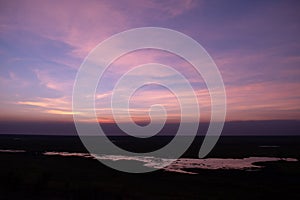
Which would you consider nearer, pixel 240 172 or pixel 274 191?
pixel 274 191

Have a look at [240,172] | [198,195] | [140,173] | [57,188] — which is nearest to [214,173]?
[240,172]

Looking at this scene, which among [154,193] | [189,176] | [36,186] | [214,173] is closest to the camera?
[36,186]

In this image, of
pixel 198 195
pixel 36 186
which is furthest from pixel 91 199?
pixel 198 195

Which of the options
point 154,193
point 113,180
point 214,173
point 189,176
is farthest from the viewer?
point 214,173

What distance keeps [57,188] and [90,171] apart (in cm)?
1167

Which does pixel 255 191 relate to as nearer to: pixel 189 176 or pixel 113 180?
pixel 189 176

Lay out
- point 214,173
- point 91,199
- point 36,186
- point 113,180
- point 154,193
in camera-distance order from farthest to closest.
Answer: point 214,173 → point 113,180 → point 154,193 → point 36,186 → point 91,199

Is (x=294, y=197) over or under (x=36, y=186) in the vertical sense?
under

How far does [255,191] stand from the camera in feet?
79.2

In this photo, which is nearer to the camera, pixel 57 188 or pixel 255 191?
pixel 57 188

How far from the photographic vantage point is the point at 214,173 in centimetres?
→ 3338

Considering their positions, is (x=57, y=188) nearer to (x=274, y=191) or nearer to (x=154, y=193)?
(x=154, y=193)

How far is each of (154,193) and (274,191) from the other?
31.6 ft

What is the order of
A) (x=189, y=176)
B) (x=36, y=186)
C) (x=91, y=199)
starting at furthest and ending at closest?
1. (x=189, y=176)
2. (x=36, y=186)
3. (x=91, y=199)
